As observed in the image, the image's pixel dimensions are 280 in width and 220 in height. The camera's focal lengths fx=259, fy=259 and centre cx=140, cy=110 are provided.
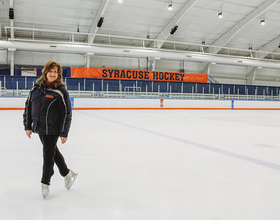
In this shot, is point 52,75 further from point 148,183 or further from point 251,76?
point 251,76

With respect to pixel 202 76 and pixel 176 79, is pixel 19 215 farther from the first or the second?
pixel 202 76

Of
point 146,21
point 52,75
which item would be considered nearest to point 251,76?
point 146,21

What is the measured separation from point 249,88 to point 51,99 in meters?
29.4

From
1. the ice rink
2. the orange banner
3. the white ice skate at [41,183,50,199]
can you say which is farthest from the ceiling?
the white ice skate at [41,183,50,199]

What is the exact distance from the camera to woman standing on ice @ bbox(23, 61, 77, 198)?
219 cm

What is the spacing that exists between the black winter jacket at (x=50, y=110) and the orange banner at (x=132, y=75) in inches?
832

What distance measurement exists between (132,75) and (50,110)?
22.7 metres

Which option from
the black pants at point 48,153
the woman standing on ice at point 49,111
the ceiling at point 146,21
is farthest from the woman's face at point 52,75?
the ceiling at point 146,21

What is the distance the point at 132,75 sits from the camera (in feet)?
81.0

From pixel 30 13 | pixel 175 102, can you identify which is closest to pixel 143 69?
pixel 175 102

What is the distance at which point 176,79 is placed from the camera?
26000 millimetres

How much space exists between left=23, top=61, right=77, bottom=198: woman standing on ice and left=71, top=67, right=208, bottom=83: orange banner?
69.3ft

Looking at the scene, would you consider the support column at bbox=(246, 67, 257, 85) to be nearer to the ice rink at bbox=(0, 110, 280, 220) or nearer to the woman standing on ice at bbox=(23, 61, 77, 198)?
the ice rink at bbox=(0, 110, 280, 220)

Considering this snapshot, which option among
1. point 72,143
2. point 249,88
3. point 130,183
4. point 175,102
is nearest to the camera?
point 130,183
